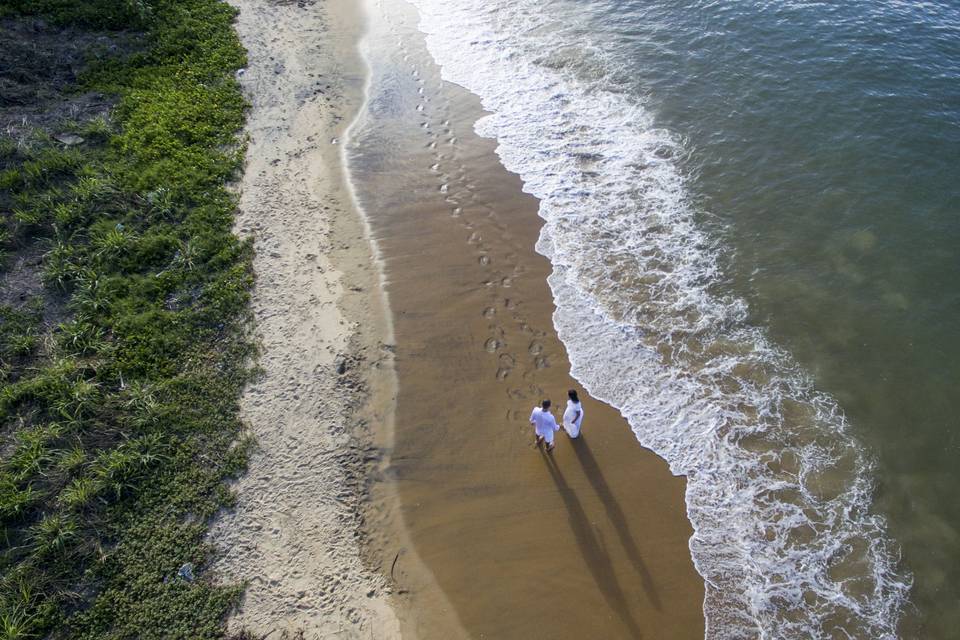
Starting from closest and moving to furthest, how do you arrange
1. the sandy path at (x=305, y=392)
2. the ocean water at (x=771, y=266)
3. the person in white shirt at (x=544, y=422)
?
1. the sandy path at (x=305, y=392)
2. the ocean water at (x=771, y=266)
3. the person in white shirt at (x=544, y=422)

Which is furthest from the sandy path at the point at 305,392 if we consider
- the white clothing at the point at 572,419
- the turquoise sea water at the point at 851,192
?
the turquoise sea water at the point at 851,192

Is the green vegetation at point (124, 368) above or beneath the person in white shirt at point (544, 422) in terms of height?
above

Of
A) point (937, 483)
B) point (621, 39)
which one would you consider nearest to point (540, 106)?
point (621, 39)

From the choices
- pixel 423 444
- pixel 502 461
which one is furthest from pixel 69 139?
pixel 502 461

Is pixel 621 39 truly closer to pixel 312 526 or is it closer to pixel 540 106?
pixel 540 106

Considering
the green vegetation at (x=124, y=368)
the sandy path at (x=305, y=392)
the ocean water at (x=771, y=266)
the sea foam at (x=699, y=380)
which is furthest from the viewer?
the ocean water at (x=771, y=266)

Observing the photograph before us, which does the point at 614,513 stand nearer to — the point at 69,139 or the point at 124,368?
the point at 124,368

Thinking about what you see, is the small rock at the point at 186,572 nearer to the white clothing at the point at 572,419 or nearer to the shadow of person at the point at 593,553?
the shadow of person at the point at 593,553

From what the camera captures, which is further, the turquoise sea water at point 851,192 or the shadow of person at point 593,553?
the turquoise sea water at point 851,192

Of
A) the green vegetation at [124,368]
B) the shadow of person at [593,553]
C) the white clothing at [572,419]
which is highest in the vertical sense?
the green vegetation at [124,368]
